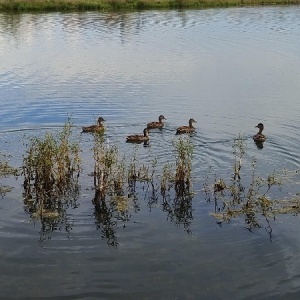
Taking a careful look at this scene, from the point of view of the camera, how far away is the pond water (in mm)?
10555

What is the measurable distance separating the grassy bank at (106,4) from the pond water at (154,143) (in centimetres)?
1519

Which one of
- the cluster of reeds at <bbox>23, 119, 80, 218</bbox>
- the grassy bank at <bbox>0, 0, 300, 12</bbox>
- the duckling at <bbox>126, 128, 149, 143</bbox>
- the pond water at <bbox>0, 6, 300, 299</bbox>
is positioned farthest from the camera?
the grassy bank at <bbox>0, 0, 300, 12</bbox>

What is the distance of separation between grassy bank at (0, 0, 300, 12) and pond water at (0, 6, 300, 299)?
1519 centimetres

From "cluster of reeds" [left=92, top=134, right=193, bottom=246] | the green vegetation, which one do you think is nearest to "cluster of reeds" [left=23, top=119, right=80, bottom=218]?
the green vegetation

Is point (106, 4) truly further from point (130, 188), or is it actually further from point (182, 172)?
point (182, 172)

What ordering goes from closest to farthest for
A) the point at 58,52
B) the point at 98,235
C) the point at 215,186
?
the point at 98,235 < the point at 215,186 < the point at 58,52

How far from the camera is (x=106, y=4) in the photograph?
61.2 m

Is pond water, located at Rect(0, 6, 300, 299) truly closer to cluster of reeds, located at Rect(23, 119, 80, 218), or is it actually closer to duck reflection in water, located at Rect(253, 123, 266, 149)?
duck reflection in water, located at Rect(253, 123, 266, 149)

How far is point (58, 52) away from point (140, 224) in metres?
24.2

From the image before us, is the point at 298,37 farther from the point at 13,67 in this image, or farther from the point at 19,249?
the point at 19,249

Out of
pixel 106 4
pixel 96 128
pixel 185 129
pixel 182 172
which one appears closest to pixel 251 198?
pixel 182 172

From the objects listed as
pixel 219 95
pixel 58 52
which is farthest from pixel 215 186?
pixel 58 52

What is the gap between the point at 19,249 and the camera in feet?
37.7

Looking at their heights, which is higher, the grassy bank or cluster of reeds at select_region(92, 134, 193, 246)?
the grassy bank
